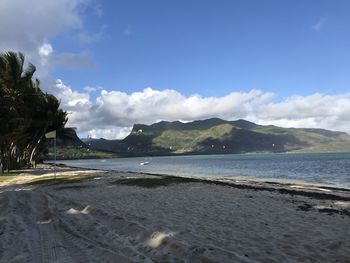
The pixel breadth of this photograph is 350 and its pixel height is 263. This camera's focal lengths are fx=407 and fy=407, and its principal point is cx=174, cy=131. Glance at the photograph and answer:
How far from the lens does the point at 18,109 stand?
139 feet

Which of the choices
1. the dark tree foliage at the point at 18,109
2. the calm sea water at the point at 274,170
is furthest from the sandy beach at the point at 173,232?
the dark tree foliage at the point at 18,109

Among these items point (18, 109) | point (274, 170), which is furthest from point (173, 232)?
point (274, 170)

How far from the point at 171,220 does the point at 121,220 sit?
1.26 m

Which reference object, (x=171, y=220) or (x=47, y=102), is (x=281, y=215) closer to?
(x=171, y=220)

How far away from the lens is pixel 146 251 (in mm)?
7164

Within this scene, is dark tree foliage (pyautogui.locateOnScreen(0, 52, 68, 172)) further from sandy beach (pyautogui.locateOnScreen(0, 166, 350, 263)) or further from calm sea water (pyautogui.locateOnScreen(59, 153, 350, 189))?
sandy beach (pyautogui.locateOnScreen(0, 166, 350, 263))

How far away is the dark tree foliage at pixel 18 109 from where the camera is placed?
1537 inches

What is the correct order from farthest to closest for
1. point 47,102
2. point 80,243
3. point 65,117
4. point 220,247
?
point 65,117, point 47,102, point 80,243, point 220,247

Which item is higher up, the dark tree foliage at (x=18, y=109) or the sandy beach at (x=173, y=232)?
the dark tree foliage at (x=18, y=109)

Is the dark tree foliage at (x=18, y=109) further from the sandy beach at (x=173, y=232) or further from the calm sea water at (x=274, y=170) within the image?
the sandy beach at (x=173, y=232)

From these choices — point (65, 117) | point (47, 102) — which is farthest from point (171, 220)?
point (65, 117)

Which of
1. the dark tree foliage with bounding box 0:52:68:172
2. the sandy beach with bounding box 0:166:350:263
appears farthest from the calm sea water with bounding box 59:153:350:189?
the sandy beach with bounding box 0:166:350:263

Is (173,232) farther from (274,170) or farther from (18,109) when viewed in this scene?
(274,170)

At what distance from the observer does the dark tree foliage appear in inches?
1537
